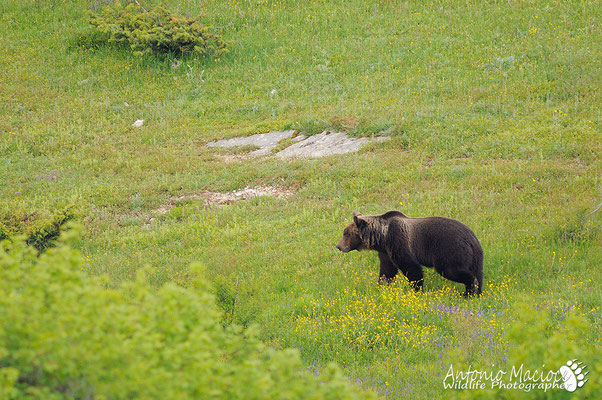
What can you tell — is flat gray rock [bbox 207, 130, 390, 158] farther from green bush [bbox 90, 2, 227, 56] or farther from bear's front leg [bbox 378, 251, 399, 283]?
green bush [bbox 90, 2, 227, 56]

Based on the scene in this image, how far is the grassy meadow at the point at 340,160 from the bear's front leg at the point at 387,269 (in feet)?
0.88

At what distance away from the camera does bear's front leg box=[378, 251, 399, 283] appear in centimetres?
892

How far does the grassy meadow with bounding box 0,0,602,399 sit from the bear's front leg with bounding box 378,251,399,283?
27cm

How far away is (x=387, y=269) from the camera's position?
8.98m

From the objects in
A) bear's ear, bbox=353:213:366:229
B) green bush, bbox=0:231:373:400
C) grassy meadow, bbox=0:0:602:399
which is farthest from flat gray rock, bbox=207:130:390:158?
green bush, bbox=0:231:373:400

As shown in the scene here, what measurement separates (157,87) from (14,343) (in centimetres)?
2252

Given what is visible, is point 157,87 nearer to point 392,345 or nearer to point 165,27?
point 165,27

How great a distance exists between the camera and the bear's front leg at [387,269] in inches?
351

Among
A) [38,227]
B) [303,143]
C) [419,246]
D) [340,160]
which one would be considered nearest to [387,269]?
[419,246]

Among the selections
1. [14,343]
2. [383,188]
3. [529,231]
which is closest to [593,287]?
[529,231]

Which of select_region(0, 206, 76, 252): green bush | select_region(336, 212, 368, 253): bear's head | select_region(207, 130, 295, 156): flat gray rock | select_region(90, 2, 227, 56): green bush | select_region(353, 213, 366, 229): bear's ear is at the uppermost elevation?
select_region(90, 2, 227, 56): green bush

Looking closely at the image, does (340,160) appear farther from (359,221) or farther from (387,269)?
(387,269)

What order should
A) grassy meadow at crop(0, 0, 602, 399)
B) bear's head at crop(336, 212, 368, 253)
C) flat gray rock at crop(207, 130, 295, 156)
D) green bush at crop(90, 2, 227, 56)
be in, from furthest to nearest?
green bush at crop(90, 2, 227, 56)
flat gray rock at crop(207, 130, 295, 156)
bear's head at crop(336, 212, 368, 253)
grassy meadow at crop(0, 0, 602, 399)

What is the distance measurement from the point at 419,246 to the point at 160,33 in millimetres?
20122
